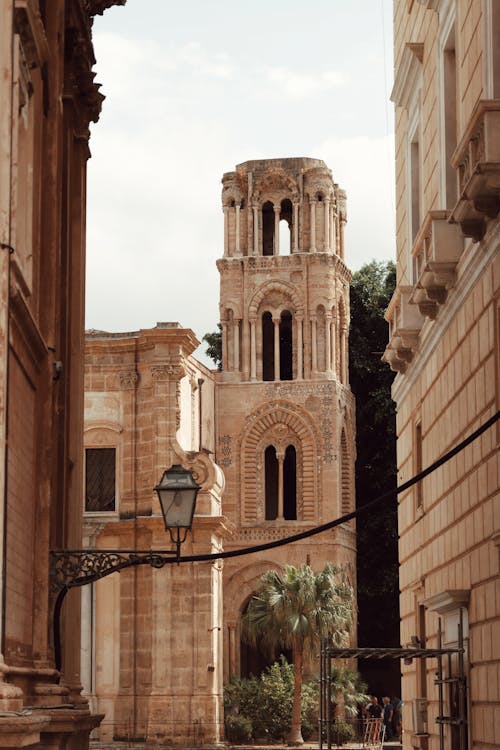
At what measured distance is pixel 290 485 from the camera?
5162cm

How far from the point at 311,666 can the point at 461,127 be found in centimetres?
3337

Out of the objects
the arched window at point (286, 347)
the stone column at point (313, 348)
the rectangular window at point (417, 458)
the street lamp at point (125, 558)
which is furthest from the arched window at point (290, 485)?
the street lamp at point (125, 558)

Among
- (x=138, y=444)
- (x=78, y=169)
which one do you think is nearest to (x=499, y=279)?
(x=78, y=169)

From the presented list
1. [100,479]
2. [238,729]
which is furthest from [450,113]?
[238,729]

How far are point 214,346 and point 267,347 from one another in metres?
5.63

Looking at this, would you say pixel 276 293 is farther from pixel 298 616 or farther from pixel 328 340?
pixel 298 616

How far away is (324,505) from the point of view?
49281 mm

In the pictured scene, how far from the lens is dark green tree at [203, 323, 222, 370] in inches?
2283

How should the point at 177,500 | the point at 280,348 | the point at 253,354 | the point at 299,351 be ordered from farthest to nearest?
the point at 280,348, the point at 253,354, the point at 299,351, the point at 177,500

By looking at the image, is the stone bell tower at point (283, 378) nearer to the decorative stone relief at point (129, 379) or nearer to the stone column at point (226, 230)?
the stone column at point (226, 230)

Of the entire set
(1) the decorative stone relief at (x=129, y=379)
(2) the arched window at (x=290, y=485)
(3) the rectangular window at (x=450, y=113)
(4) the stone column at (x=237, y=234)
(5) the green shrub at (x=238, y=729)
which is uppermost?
(4) the stone column at (x=237, y=234)

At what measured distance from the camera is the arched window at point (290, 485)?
169 ft

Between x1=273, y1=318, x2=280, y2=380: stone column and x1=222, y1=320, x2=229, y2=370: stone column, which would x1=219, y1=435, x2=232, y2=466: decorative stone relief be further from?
x1=273, y1=318, x2=280, y2=380: stone column

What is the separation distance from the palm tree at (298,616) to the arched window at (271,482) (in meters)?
7.97
